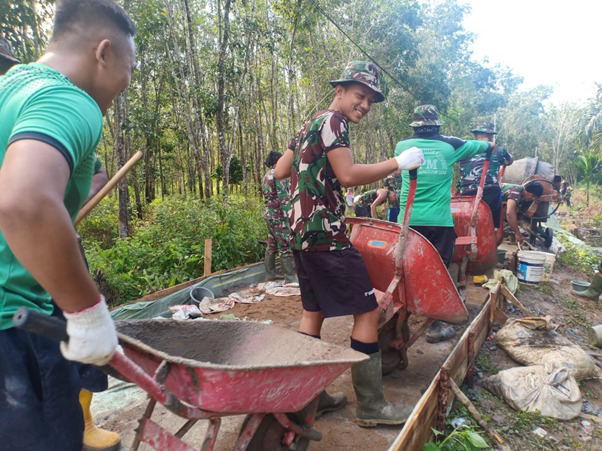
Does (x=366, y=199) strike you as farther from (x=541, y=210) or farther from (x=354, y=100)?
(x=354, y=100)

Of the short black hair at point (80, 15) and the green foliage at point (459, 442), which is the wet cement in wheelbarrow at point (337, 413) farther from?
the short black hair at point (80, 15)

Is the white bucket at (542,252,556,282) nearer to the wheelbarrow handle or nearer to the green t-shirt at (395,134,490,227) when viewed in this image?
the green t-shirt at (395,134,490,227)

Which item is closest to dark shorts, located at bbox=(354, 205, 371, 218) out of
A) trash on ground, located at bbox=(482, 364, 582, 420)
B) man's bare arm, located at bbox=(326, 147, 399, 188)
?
trash on ground, located at bbox=(482, 364, 582, 420)

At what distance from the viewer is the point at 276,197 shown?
596 cm

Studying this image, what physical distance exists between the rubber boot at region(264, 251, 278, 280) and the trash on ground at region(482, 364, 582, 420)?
377 cm

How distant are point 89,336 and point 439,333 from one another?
3.62 metres

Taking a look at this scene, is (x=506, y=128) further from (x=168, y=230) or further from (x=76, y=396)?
(x=76, y=396)

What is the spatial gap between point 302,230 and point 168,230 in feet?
16.9

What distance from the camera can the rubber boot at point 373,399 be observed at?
236 centimetres

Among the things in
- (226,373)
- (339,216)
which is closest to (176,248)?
(339,216)

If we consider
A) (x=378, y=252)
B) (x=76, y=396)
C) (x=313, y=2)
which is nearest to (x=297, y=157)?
(x=378, y=252)

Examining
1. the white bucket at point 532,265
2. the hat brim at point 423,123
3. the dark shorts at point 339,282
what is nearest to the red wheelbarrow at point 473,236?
the hat brim at point 423,123

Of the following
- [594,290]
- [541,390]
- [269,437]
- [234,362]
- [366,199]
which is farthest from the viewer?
[366,199]

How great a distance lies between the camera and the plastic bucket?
512cm
